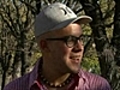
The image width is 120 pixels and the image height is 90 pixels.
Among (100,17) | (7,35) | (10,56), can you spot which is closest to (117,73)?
(100,17)

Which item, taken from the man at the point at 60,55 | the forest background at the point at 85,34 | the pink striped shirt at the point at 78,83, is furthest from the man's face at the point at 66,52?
the forest background at the point at 85,34

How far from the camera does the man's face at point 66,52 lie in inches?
105

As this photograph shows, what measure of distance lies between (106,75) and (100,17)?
3.93 feet

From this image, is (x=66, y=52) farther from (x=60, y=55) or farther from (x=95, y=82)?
(x=95, y=82)

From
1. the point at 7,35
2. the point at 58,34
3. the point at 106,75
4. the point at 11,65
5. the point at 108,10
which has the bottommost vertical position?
the point at 11,65

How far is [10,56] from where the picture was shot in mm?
20562

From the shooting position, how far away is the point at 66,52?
2719 millimetres

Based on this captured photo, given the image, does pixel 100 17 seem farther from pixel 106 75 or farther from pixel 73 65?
pixel 73 65

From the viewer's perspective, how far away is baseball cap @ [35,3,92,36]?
272 cm

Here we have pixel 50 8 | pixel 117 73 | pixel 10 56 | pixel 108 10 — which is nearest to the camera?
pixel 50 8

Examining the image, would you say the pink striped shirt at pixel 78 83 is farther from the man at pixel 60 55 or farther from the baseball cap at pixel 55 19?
the baseball cap at pixel 55 19

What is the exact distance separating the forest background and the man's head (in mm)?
4791

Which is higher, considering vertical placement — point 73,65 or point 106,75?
point 73,65

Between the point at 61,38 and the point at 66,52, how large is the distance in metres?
0.10
